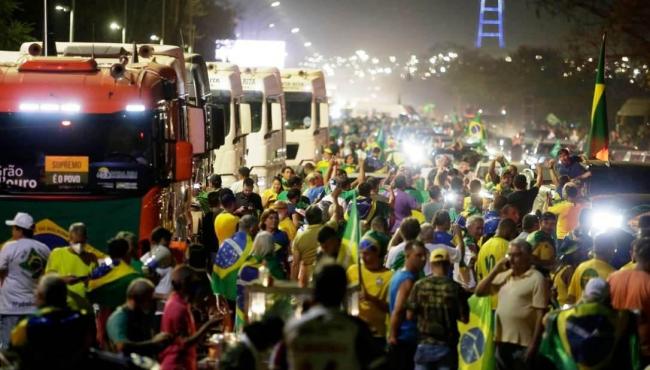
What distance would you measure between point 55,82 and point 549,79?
100370 millimetres

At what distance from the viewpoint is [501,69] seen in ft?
480

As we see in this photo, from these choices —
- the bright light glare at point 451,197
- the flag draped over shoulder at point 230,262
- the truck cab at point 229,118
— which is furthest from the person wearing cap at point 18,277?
the truck cab at point 229,118

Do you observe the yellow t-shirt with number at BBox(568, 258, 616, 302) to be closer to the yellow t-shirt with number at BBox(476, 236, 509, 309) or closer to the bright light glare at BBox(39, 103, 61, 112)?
the yellow t-shirt with number at BBox(476, 236, 509, 309)

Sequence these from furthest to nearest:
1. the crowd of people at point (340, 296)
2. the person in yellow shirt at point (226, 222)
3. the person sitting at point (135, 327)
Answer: the person in yellow shirt at point (226, 222) → the person sitting at point (135, 327) → the crowd of people at point (340, 296)

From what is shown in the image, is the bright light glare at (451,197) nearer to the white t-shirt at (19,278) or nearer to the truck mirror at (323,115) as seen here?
the white t-shirt at (19,278)

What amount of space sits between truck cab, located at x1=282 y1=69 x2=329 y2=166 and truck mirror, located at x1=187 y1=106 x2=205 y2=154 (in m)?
18.5

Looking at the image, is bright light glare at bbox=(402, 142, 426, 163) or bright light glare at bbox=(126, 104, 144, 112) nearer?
bright light glare at bbox=(126, 104, 144, 112)

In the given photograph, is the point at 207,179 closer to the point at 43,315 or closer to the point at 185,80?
the point at 185,80

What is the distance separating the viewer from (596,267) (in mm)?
10812

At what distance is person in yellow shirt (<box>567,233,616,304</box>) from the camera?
10.8 meters

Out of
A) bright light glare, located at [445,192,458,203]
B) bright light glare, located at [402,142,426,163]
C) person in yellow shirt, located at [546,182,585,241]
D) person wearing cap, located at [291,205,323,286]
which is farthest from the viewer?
bright light glare, located at [402,142,426,163]

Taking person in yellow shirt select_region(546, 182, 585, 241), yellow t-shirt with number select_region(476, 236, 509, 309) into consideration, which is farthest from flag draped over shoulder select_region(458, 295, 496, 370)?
person in yellow shirt select_region(546, 182, 585, 241)

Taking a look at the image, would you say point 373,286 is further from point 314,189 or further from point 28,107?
point 314,189

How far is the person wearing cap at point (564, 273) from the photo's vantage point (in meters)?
11.8
